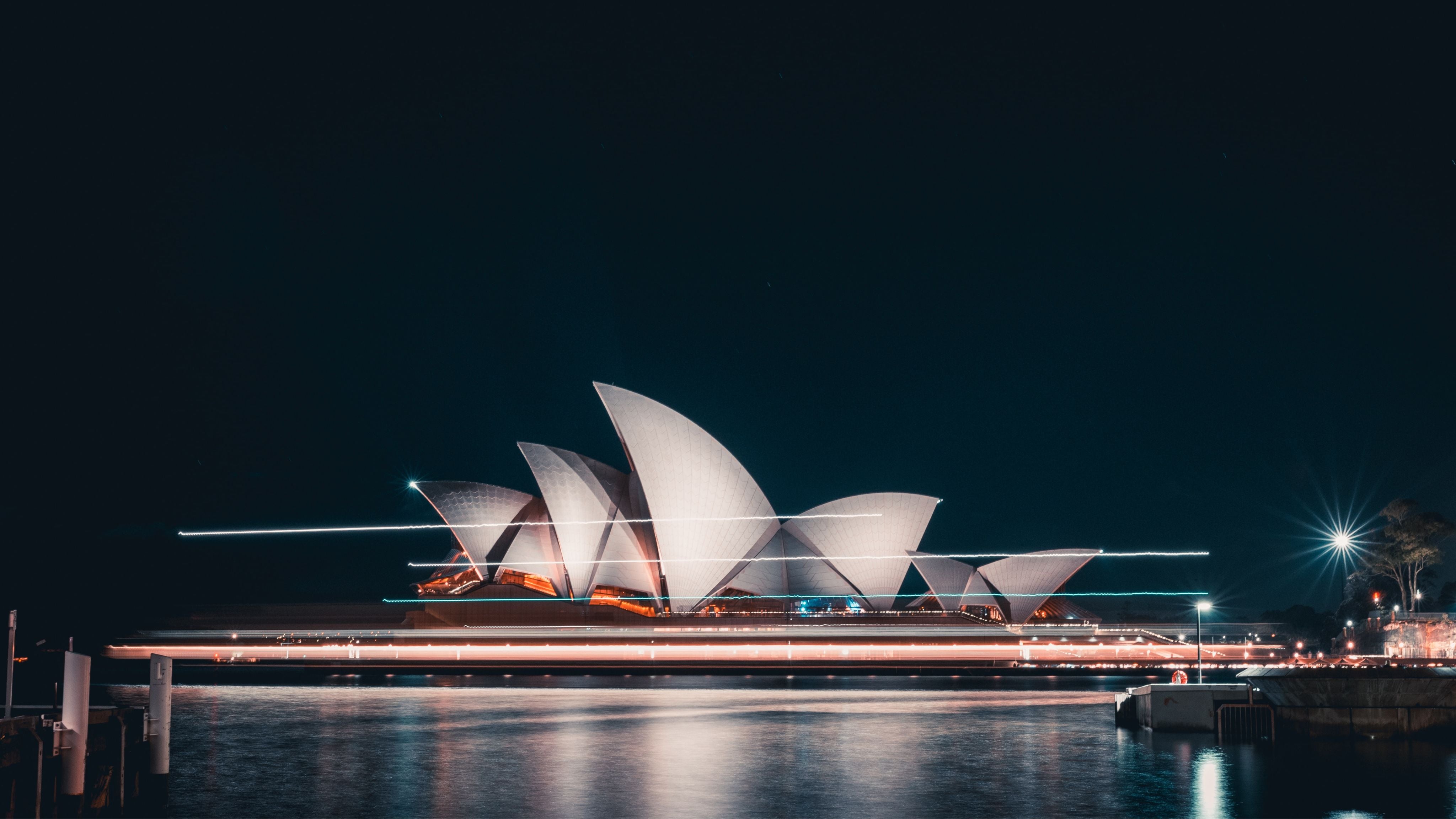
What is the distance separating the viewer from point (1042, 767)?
21250 millimetres

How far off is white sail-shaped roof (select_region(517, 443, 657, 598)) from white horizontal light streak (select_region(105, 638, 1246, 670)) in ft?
11.9

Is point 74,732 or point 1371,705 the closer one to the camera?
point 74,732

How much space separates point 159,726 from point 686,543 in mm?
38271

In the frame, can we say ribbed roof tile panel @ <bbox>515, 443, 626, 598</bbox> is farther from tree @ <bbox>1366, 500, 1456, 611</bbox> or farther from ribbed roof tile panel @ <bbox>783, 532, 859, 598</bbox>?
tree @ <bbox>1366, 500, 1456, 611</bbox>

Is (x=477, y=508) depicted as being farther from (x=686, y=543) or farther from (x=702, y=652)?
(x=702, y=652)

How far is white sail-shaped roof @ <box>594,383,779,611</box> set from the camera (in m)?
52.5

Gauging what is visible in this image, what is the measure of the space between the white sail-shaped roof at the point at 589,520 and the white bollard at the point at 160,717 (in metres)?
35.5

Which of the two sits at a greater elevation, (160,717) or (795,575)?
(795,575)

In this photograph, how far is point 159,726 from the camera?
19.7 metres

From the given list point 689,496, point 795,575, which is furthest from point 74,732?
point 795,575

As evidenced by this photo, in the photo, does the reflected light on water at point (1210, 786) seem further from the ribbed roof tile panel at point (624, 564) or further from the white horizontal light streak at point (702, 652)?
the ribbed roof tile panel at point (624, 564)

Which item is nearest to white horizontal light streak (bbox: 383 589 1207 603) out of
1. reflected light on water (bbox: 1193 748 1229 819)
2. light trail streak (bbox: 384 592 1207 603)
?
light trail streak (bbox: 384 592 1207 603)

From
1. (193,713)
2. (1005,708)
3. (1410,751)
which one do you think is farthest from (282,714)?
(1410,751)

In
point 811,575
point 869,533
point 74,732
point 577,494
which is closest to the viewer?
point 74,732
